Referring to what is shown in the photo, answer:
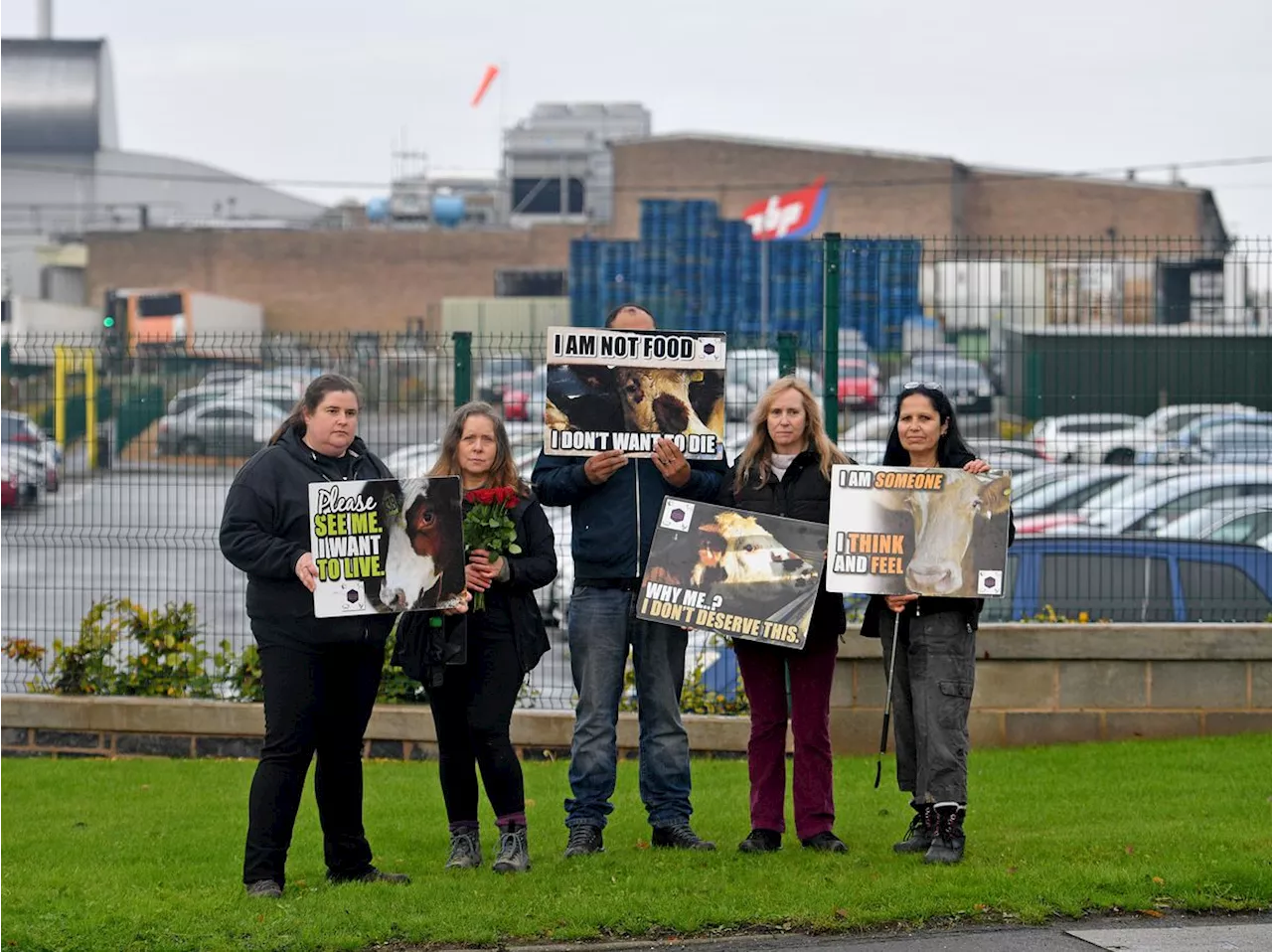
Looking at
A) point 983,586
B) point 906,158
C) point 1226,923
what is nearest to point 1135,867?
point 1226,923

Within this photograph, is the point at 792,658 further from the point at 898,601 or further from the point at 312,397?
the point at 312,397

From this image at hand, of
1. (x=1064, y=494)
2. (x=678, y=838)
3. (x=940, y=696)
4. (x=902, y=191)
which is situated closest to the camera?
(x=940, y=696)

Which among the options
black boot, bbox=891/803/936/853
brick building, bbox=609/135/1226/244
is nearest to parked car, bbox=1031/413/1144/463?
black boot, bbox=891/803/936/853

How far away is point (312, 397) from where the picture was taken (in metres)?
6.57

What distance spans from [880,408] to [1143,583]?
6.94ft

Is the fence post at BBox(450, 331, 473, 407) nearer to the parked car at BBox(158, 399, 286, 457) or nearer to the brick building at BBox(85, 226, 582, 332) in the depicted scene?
the parked car at BBox(158, 399, 286, 457)

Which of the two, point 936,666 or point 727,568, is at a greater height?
point 727,568

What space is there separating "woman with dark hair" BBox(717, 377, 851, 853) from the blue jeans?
0.33 meters

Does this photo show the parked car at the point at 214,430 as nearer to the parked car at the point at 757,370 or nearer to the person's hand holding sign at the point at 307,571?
the parked car at the point at 757,370

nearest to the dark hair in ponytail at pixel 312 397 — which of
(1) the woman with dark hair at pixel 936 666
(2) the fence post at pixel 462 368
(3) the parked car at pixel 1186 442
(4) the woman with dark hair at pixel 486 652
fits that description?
(4) the woman with dark hair at pixel 486 652

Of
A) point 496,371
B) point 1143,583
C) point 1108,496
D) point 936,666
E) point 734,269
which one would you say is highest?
point 734,269

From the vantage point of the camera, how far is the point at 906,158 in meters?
66.1

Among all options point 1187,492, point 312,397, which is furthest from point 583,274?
point 312,397

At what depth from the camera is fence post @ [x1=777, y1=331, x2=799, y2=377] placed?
389 inches
